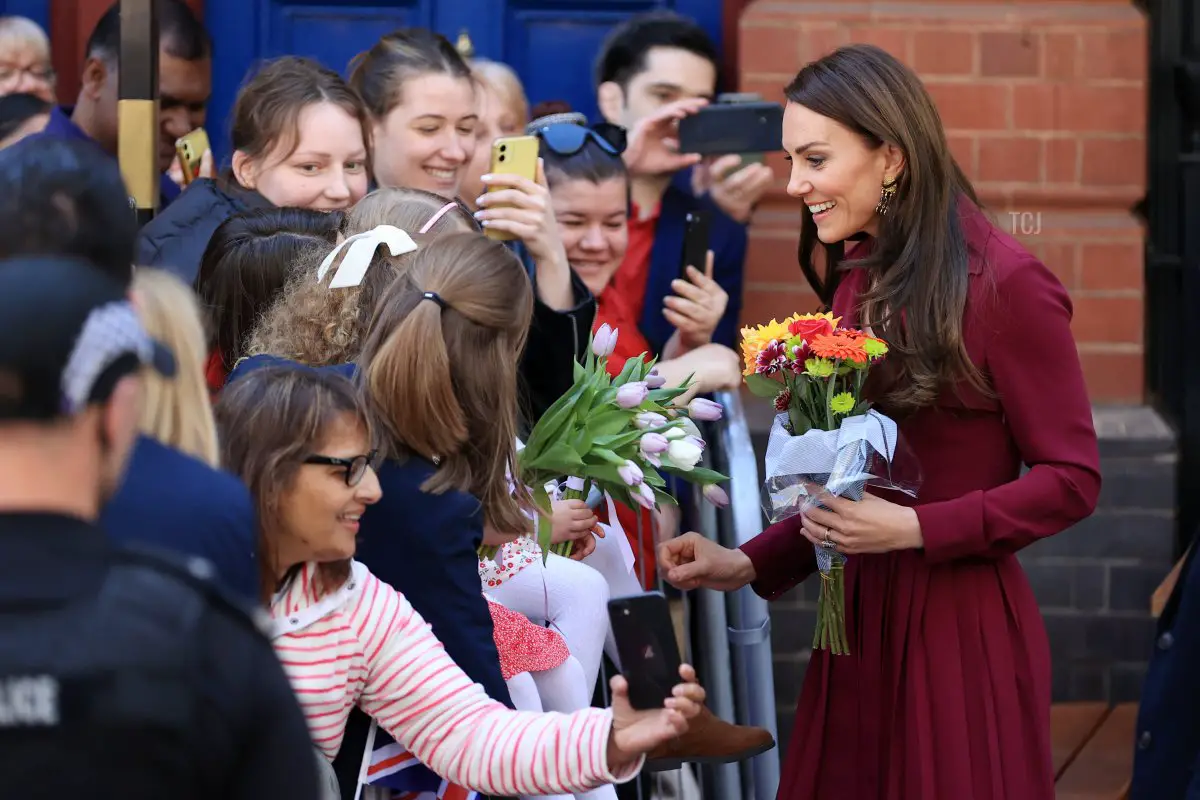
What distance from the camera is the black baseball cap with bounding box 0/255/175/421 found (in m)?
1.27

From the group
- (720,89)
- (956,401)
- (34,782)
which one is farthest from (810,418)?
(720,89)

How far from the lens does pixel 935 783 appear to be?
2885 millimetres

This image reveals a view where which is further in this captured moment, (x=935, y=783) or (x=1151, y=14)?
(x=1151, y=14)

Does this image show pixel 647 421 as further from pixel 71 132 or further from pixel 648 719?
pixel 71 132

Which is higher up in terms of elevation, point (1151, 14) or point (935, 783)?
point (1151, 14)

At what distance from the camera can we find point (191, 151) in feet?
14.1

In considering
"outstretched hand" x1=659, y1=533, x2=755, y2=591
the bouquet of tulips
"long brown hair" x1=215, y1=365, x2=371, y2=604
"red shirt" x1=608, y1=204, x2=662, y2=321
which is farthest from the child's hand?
"red shirt" x1=608, y1=204, x2=662, y2=321

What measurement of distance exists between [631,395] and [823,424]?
0.36 metres

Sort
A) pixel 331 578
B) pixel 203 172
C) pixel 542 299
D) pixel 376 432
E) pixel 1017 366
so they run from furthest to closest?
pixel 203 172, pixel 542 299, pixel 1017 366, pixel 376 432, pixel 331 578

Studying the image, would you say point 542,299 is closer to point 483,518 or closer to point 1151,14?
point 483,518

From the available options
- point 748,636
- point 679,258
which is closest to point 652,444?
point 748,636

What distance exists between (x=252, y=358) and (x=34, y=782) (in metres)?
1.46

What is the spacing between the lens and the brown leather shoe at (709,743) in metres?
2.14

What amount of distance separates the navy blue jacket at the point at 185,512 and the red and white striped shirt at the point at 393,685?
362 mm
